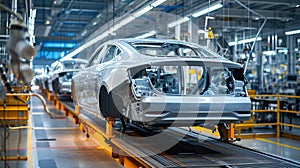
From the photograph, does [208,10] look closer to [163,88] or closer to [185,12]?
[185,12]

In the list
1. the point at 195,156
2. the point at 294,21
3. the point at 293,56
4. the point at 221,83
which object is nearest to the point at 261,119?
the point at 221,83

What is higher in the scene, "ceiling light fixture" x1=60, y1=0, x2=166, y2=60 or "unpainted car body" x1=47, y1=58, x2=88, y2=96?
"ceiling light fixture" x1=60, y1=0, x2=166, y2=60

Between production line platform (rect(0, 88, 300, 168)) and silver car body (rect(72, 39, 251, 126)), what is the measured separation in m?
0.43

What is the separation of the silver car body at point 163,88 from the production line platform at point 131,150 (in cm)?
43

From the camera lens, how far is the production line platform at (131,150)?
4.34 metres

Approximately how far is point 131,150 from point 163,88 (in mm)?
1172

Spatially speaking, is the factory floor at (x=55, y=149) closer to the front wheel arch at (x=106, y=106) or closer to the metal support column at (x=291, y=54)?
the front wheel arch at (x=106, y=106)

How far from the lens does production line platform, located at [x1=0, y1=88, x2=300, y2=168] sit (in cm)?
434

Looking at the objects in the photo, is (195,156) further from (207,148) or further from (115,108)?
(115,108)

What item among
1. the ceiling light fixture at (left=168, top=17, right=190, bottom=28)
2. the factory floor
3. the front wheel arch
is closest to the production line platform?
the factory floor

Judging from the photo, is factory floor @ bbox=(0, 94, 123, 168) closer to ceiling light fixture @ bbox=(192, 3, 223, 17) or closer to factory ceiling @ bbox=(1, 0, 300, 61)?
factory ceiling @ bbox=(1, 0, 300, 61)

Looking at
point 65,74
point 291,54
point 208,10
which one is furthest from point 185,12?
point 291,54

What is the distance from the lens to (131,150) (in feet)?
15.4

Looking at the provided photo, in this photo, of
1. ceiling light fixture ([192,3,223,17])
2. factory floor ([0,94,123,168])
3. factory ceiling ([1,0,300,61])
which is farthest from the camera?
factory ceiling ([1,0,300,61])
